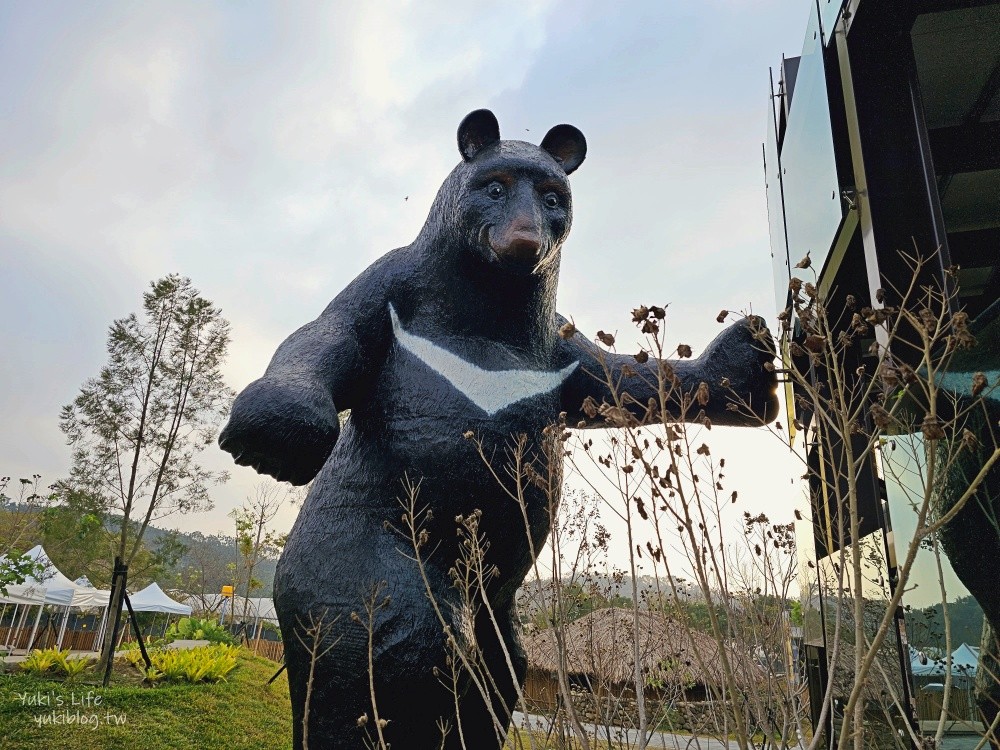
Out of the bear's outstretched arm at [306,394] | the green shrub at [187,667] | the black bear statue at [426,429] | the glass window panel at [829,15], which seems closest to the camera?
the bear's outstretched arm at [306,394]

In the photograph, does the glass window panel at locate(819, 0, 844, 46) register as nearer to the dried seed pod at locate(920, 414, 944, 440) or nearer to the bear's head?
the bear's head

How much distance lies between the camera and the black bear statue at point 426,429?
160 cm

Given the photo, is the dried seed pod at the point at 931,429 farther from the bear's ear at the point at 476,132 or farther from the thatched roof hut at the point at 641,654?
the bear's ear at the point at 476,132

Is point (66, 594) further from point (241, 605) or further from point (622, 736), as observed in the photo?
point (622, 736)

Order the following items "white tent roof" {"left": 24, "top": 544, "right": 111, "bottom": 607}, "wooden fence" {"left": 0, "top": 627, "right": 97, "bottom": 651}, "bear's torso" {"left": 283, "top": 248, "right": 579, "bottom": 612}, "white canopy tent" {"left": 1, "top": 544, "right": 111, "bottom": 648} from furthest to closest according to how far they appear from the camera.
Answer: "wooden fence" {"left": 0, "top": 627, "right": 97, "bottom": 651}
"white tent roof" {"left": 24, "top": 544, "right": 111, "bottom": 607}
"white canopy tent" {"left": 1, "top": 544, "right": 111, "bottom": 648}
"bear's torso" {"left": 283, "top": 248, "right": 579, "bottom": 612}

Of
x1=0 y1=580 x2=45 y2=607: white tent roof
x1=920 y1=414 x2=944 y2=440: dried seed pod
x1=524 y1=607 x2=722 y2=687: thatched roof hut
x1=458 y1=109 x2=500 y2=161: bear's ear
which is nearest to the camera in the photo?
x1=920 y1=414 x2=944 y2=440: dried seed pod

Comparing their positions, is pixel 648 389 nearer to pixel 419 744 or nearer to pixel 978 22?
pixel 419 744

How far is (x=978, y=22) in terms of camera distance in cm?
291

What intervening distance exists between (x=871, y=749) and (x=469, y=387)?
182cm

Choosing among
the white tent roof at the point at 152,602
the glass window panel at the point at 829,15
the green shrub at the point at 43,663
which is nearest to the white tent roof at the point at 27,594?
the white tent roof at the point at 152,602

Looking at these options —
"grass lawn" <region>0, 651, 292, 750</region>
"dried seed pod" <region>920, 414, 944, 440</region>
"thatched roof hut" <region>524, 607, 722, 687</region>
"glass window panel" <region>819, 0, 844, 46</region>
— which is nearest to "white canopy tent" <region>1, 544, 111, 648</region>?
"grass lawn" <region>0, 651, 292, 750</region>

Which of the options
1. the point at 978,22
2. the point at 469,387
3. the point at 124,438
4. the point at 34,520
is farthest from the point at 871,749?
the point at 124,438

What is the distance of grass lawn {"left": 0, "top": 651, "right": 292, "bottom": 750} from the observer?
22.3ft

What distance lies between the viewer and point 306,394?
1.49 m
